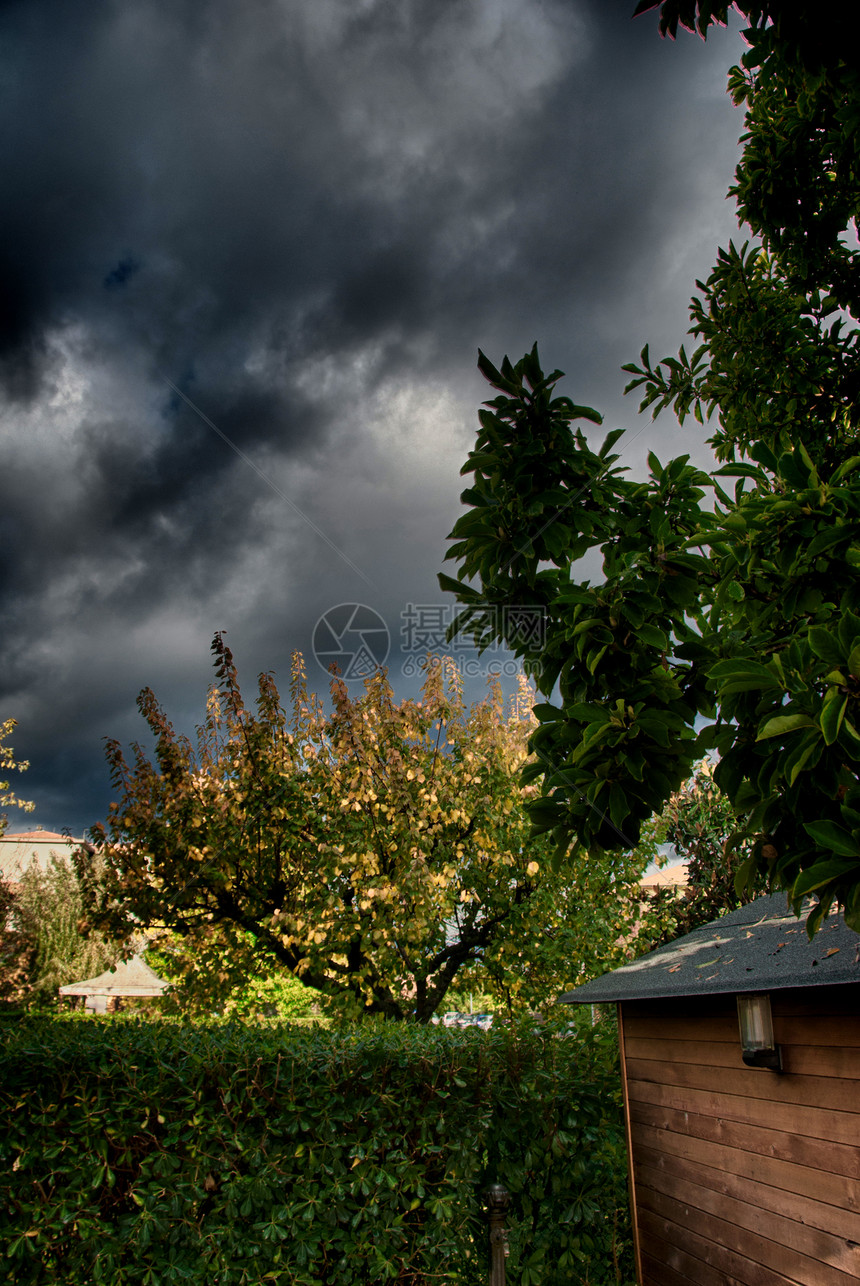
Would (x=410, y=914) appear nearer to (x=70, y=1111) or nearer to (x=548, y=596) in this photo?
(x=70, y=1111)

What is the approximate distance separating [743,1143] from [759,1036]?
756 mm

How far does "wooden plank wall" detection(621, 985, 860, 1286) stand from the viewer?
285 centimetres

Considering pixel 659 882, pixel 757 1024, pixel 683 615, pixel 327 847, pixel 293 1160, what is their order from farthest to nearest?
1. pixel 659 882
2. pixel 327 847
3. pixel 293 1160
4. pixel 757 1024
5. pixel 683 615

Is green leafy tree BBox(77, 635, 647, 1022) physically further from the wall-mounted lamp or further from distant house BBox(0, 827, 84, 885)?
distant house BBox(0, 827, 84, 885)

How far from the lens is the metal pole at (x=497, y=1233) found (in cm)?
391

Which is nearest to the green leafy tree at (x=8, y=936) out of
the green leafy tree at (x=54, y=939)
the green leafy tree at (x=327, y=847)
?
the green leafy tree at (x=54, y=939)

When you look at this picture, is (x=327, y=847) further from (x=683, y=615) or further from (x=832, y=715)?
(x=832, y=715)

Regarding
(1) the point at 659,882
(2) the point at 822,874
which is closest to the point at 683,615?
(2) the point at 822,874

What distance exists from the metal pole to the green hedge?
6.1 inches

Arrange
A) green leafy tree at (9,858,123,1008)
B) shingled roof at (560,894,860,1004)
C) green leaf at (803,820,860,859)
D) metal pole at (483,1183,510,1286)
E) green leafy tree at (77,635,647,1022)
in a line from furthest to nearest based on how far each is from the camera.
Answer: green leafy tree at (9,858,123,1008), green leafy tree at (77,635,647,1022), metal pole at (483,1183,510,1286), shingled roof at (560,894,860,1004), green leaf at (803,820,860,859)

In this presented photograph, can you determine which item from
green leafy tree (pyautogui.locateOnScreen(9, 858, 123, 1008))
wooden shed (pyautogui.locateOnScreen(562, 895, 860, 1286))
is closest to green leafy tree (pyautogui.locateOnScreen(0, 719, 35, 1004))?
green leafy tree (pyautogui.locateOnScreen(9, 858, 123, 1008))

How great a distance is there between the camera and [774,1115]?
3197mm

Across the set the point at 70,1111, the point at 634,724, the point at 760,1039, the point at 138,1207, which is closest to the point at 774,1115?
the point at 760,1039

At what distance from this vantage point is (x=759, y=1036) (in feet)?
10.3
